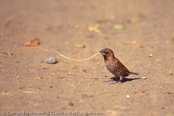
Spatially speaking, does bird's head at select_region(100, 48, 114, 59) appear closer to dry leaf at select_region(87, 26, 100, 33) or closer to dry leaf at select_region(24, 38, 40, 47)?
dry leaf at select_region(24, 38, 40, 47)

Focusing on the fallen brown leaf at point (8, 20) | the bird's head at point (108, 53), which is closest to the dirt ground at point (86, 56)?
the fallen brown leaf at point (8, 20)

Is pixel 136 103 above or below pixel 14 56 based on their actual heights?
below

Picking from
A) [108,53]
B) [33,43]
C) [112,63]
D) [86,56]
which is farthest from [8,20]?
[112,63]

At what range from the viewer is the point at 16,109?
13.9 ft

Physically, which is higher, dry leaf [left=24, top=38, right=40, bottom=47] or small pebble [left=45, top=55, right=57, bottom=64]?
dry leaf [left=24, top=38, right=40, bottom=47]

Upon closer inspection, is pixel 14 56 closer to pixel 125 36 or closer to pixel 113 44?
pixel 113 44

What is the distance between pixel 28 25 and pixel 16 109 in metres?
5.86

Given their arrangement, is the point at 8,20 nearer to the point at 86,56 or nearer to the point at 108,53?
the point at 86,56

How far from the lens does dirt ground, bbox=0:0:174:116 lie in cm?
449

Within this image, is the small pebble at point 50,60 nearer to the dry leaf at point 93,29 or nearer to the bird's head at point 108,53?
the bird's head at point 108,53

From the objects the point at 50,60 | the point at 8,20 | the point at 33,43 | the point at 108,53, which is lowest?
the point at 50,60

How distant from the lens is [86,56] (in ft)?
23.3

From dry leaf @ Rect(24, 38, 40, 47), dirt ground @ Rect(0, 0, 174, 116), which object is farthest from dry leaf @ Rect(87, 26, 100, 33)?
dry leaf @ Rect(24, 38, 40, 47)

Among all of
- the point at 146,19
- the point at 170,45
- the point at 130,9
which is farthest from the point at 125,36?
the point at 130,9
